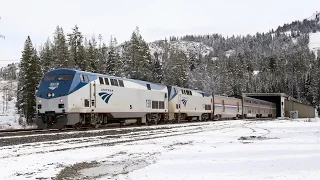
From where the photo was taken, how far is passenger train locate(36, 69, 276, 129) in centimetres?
2244

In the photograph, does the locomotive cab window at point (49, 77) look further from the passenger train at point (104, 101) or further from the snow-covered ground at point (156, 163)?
the snow-covered ground at point (156, 163)

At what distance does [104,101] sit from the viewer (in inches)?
1005

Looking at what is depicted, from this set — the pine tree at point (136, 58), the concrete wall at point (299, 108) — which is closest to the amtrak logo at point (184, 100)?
the pine tree at point (136, 58)

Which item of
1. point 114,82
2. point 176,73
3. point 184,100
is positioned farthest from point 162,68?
point 114,82

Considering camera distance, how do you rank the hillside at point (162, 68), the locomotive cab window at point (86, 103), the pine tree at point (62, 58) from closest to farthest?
the locomotive cab window at point (86, 103)
the pine tree at point (62, 58)
the hillside at point (162, 68)

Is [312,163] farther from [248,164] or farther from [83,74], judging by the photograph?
[83,74]

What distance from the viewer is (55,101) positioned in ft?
73.6

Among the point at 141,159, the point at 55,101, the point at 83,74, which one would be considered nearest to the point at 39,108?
the point at 55,101

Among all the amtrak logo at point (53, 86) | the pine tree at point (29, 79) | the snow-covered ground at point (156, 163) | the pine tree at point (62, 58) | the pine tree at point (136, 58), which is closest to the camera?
the snow-covered ground at point (156, 163)

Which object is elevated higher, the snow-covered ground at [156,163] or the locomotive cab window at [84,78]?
the locomotive cab window at [84,78]

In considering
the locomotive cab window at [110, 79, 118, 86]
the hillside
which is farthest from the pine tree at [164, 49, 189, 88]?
the locomotive cab window at [110, 79, 118, 86]

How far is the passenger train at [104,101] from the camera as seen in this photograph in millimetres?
22438

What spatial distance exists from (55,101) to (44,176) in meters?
14.5

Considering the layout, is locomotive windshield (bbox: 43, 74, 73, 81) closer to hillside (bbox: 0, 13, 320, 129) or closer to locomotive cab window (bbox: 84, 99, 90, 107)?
locomotive cab window (bbox: 84, 99, 90, 107)
